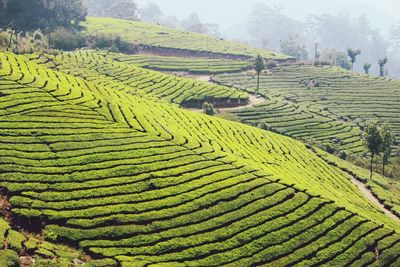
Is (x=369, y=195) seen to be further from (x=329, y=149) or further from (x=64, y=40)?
(x=64, y=40)

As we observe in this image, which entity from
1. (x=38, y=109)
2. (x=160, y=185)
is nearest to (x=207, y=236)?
(x=160, y=185)

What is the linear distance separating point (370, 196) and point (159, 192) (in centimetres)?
3043

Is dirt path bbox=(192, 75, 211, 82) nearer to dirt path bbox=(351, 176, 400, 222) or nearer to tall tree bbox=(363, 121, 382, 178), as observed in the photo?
tall tree bbox=(363, 121, 382, 178)

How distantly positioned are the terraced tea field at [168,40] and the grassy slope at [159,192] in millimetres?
78046

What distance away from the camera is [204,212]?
4025 centimetres

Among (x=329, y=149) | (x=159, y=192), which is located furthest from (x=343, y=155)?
(x=159, y=192)

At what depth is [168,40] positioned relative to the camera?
14025 centimetres

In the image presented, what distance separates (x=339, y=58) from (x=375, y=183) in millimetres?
114770

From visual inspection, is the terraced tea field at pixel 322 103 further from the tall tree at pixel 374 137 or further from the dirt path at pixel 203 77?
the tall tree at pixel 374 137

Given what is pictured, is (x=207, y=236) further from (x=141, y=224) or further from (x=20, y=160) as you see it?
(x=20, y=160)

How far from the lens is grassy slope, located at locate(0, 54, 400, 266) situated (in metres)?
36.3

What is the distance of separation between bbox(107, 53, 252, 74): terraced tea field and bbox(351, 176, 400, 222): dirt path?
61.1 m

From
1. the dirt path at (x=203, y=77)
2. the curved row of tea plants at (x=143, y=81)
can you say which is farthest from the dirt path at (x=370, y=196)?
the dirt path at (x=203, y=77)

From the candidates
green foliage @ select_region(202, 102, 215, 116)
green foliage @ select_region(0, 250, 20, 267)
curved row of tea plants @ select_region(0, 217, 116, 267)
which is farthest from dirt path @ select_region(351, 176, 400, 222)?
green foliage @ select_region(0, 250, 20, 267)
